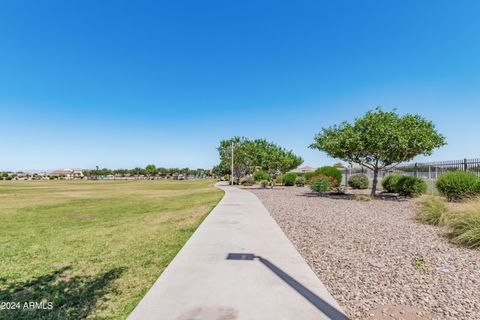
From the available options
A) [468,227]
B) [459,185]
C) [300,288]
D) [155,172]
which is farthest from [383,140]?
[155,172]

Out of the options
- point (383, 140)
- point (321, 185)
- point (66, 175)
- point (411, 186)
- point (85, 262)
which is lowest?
point (85, 262)

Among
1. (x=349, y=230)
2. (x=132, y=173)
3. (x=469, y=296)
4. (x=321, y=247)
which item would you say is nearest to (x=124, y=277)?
(x=321, y=247)

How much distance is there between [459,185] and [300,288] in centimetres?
1503

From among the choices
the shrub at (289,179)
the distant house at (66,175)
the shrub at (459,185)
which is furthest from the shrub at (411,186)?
the distant house at (66,175)

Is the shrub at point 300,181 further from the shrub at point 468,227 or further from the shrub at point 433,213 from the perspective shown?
the shrub at point 468,227

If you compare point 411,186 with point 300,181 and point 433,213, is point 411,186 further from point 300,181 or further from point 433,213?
point 300,181

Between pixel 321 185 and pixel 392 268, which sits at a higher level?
pixel 321 185

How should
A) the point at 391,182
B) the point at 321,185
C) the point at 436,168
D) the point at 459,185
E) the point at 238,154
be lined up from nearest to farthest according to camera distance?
the point at 459,185
the point at 436,168
the point at 391,182
the point at 321,185
the point at 238,154

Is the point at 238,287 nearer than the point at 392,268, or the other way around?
the point at 238,287

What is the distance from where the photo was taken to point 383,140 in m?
16.9

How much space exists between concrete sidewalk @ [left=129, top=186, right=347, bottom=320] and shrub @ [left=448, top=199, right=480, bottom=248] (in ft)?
13.6

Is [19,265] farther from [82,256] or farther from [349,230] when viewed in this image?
[349,230]

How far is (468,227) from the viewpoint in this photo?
23.8 feet

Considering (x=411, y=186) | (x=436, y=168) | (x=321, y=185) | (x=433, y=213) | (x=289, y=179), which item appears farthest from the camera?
(x=289, y=179)
